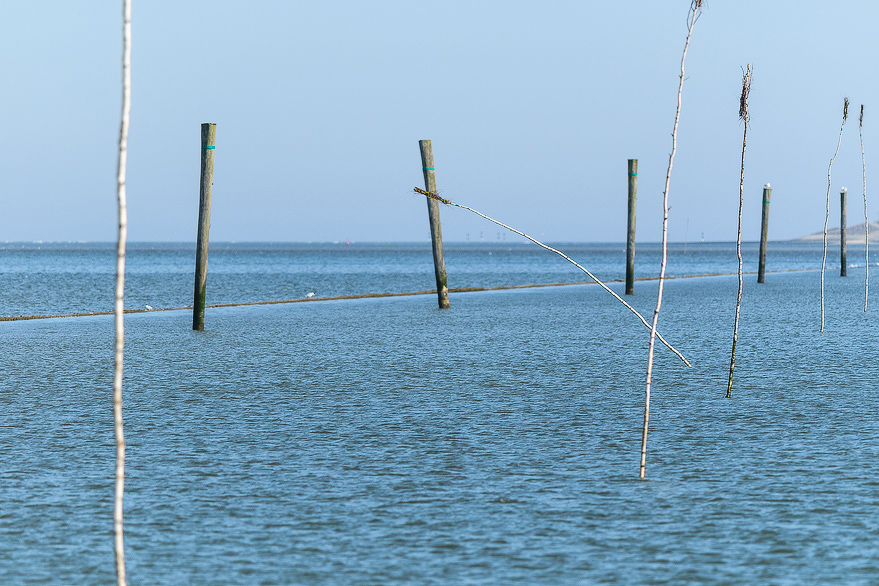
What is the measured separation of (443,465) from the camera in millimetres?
7281

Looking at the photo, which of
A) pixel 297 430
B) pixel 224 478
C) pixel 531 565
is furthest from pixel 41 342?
pixel 531 565

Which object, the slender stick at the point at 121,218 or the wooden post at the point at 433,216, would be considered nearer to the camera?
the slender stick at the point at 121,218

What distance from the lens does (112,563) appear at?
16.8 ft

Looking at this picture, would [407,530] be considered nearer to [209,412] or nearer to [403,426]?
[403,426]

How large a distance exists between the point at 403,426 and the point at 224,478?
2.20 m

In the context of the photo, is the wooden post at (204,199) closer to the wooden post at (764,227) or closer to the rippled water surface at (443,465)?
the rippled water surface at (443,465)

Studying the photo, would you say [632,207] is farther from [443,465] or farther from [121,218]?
[121,218]

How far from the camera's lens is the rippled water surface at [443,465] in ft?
16.9

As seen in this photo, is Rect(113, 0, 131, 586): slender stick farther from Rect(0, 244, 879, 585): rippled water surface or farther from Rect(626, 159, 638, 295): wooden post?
Rect(626, 159, 638, 295): wooden post

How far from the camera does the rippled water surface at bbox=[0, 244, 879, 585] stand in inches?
203

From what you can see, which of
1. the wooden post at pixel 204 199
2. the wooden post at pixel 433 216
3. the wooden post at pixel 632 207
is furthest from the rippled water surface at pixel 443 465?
the wooden post at pixel 632 207

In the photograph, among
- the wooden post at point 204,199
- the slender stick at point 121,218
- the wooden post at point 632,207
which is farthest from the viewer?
the wooden post at point 632,207

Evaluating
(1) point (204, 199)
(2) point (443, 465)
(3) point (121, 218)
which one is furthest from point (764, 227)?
(3) point (121, 218)

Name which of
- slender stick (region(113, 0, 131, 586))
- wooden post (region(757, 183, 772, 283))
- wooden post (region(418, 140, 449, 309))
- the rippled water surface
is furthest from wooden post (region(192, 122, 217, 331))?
wooden post (region(757, 183, 772, 283))
